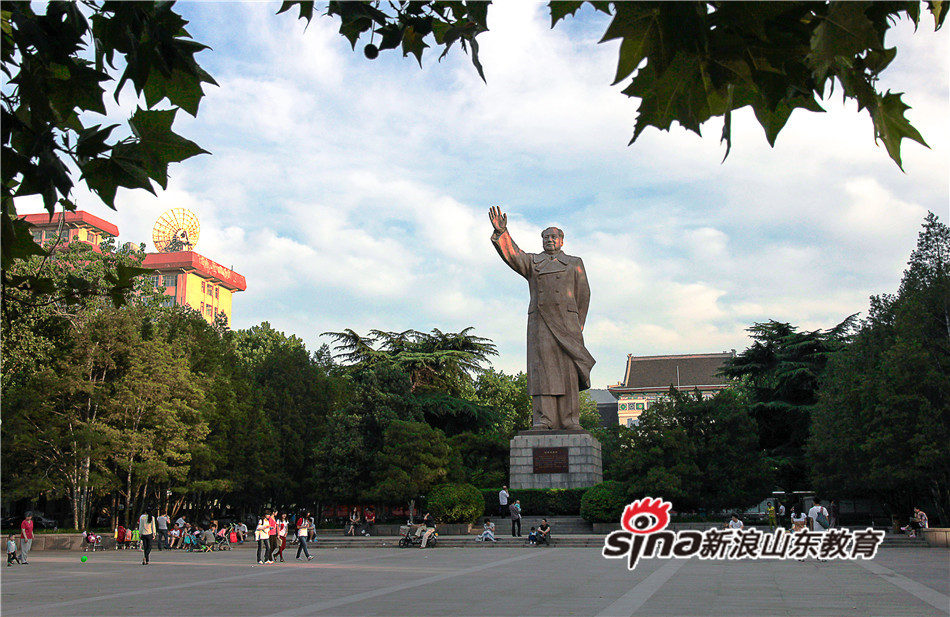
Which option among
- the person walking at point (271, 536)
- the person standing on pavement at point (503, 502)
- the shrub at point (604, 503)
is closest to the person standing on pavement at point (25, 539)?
the person walking at point (271, 536)

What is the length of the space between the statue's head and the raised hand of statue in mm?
1623

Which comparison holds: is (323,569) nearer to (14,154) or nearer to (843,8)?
(14,154)

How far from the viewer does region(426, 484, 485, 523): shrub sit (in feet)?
84.5

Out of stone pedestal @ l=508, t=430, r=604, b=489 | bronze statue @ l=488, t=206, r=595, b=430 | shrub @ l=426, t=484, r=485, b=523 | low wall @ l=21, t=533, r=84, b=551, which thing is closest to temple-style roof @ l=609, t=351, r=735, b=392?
bronze statue @ l=488, t=206, r=595, b=430

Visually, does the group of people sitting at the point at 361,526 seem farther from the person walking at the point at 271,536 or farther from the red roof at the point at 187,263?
the red roof at the point at 187,263

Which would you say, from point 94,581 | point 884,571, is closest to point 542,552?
point 884,571

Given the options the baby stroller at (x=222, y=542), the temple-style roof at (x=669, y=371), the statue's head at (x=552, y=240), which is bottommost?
the baby stroller at (x=222, y=542)

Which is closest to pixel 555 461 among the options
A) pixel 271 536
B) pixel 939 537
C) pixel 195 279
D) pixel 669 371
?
pixel 939 537

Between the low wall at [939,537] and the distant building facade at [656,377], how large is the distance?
222 ft

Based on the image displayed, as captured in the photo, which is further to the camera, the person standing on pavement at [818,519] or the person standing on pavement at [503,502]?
the person standing on pavement at [503,502]

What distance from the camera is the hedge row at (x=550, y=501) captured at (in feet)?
84.0

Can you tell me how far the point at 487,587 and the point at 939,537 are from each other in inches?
535

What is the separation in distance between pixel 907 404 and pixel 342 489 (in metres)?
18.5

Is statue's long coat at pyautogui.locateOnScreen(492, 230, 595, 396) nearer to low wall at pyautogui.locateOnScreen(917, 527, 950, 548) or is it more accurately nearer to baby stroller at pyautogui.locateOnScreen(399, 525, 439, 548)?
baby stroller at pyautogui.locateOnScreen(399, 525, 439, 548)
